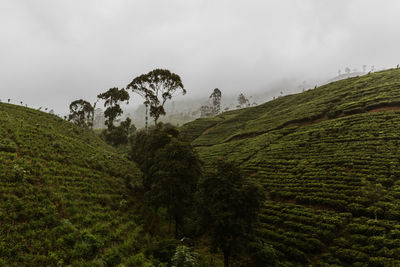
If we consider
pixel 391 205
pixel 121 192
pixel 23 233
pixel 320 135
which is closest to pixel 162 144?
pixel 121 192

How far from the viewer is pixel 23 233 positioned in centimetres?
1252

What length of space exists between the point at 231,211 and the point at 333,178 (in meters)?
20.6

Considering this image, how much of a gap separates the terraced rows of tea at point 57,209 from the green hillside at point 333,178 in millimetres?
16336

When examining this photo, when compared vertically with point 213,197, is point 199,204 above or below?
below

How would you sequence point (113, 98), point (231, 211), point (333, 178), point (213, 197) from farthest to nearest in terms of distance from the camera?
point (113, 98)
point (333, 178)
point (213, 197)
point (231, 211)

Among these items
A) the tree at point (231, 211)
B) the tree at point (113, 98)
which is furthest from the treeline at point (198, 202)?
the tree at point (113, 98)

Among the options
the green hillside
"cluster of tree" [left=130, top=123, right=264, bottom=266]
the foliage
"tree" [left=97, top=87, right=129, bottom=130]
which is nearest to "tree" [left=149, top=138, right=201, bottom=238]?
"cluster of tree" [left=130, top=123, right=264, bottom=266]

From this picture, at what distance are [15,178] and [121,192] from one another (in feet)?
39.5

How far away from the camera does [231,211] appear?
1515 centimetres

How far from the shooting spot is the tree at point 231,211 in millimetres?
15008

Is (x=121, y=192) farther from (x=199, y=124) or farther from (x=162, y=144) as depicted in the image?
(x=199, y=124)

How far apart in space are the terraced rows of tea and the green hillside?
53.6 feet

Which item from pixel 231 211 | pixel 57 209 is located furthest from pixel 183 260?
pixel 57 209

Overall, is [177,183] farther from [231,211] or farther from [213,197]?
[231,211]
